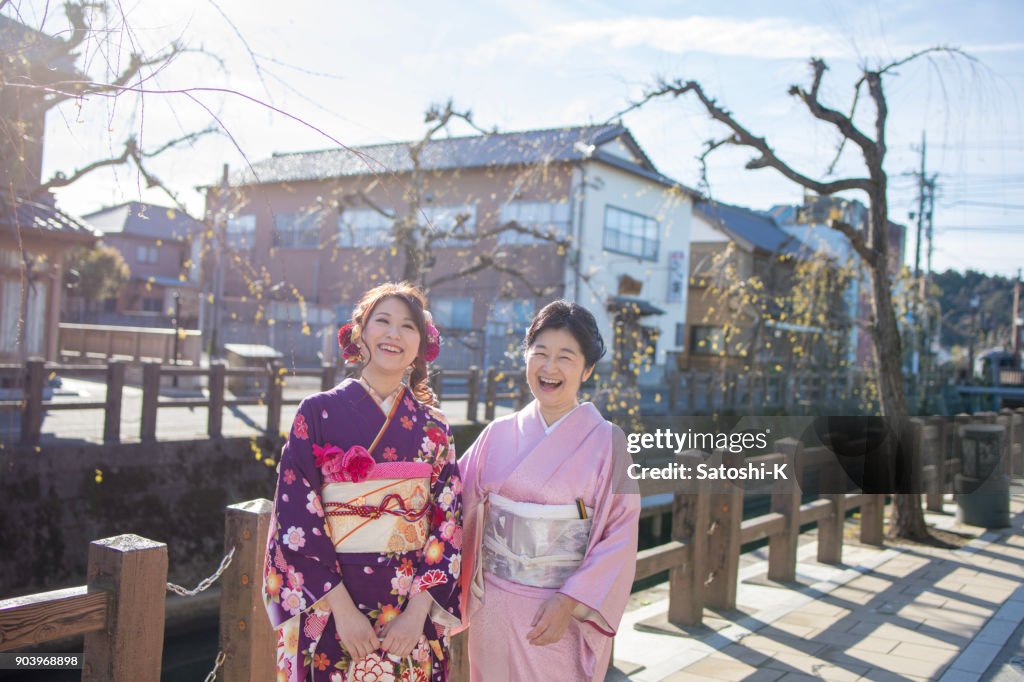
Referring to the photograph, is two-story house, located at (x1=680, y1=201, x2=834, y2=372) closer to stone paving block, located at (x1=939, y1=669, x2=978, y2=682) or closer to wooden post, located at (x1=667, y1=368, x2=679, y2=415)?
wooden post, located at (x1=667, y1=368, x2=679, y2=415)

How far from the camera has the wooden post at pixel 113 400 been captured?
795 cm

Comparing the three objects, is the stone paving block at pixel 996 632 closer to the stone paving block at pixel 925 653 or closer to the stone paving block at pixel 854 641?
the stone paving block at pixel 925 653

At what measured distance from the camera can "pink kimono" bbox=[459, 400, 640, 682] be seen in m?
2.49

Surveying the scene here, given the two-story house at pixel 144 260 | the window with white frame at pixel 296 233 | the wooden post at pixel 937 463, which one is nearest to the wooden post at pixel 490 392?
the wooden post at pixel 937 463

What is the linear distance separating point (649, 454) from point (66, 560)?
4999mm

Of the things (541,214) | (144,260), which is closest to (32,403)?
(541,214)

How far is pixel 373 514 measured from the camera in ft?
7.70

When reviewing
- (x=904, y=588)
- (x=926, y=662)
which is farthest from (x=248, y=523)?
(x=904, y=588)

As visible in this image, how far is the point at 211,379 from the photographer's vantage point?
8.94m

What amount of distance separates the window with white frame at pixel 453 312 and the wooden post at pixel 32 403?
588 inches

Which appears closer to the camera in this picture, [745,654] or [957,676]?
[957,676]

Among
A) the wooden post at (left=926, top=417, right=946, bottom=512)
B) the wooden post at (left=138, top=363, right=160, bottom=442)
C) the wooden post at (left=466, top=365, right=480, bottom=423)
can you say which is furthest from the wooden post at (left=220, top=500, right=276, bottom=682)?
the wooden post at (left=466, top=365, right=480, bottom=423)

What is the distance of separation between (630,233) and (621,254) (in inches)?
30.9

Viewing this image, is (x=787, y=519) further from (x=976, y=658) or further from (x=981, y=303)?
(x=981, y=303)
